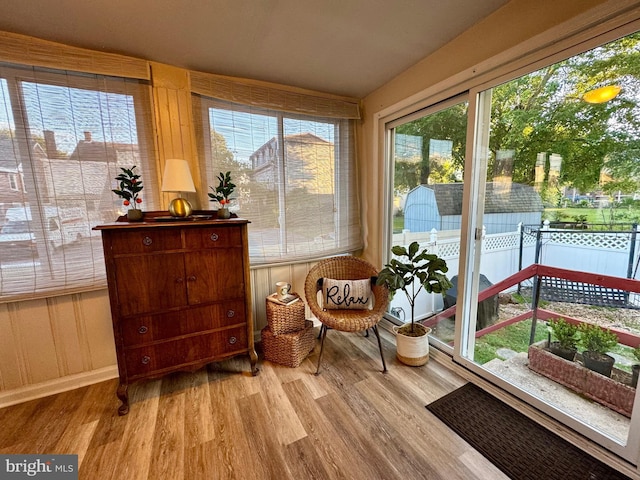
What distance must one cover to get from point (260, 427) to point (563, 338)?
1.86m

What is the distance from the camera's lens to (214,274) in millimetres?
1682

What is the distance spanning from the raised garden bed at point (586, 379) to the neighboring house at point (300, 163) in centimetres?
200

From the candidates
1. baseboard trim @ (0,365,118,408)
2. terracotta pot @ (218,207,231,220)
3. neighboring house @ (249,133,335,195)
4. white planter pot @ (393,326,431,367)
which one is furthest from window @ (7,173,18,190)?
white planter pot @ (393,326,431,367)

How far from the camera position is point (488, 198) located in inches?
67.3

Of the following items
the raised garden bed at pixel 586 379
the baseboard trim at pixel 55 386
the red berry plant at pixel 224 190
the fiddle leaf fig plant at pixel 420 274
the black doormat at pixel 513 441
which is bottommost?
the black doormat at pixel 513 441

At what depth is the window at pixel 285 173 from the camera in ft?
6.71

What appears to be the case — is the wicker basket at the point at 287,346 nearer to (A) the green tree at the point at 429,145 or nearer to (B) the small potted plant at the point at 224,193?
(B) the small potted plant at the point at 224,193

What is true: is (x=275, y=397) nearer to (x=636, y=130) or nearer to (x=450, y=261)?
(x=450, y=261)

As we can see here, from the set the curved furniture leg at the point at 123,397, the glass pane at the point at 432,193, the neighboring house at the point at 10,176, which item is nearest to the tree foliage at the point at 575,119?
the glass pane at the point at 432,193

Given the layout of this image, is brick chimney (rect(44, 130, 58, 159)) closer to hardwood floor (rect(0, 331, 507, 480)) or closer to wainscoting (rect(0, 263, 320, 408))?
wainscoting (rect(0, 263, 320, 408))

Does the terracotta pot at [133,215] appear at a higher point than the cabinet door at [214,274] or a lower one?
higher

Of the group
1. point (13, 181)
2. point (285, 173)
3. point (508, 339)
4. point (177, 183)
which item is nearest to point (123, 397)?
point (177, 183)

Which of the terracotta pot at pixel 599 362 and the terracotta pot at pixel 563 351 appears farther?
the terracotta pot at pixel 563 351

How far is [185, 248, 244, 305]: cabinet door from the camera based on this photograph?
1630 millimetres
